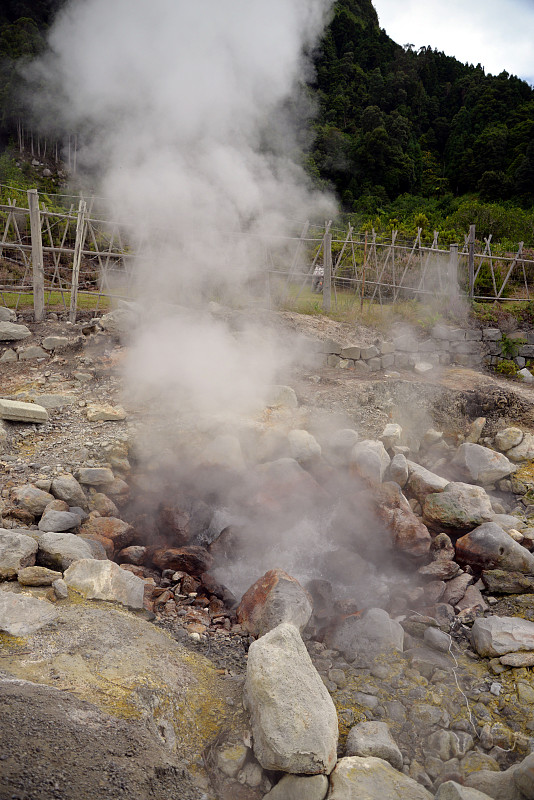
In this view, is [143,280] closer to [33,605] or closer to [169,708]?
[33,605]

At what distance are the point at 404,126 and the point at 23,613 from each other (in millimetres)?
29005

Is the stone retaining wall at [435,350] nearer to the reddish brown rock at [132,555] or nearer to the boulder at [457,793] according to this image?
the reddish brown rock at [132,555]

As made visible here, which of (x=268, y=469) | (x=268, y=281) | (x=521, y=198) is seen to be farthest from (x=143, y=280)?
(x=521, y=198)

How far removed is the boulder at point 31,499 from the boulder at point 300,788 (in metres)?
2.92

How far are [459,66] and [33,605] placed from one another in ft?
128

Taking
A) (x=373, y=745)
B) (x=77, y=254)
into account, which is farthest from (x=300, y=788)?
(x=77, y=254)

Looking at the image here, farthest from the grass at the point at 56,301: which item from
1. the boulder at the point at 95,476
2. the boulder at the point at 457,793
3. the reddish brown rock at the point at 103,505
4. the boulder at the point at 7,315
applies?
the boulder at the point at 457,793

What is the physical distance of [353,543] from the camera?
527 cm

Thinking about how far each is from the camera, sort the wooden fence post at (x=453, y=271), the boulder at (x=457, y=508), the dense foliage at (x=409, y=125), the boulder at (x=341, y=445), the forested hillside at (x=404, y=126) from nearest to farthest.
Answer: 1. the boulder at (x=457, y=508)
2. the boulder at (x=341, y=445)
3. the wooden fence post at (x=453, y=271)
4. the forested hillside at (x=404, y=126)
5. the dense foliage at (x=409, y=125)

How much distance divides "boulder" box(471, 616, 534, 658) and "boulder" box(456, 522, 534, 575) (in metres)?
0.73

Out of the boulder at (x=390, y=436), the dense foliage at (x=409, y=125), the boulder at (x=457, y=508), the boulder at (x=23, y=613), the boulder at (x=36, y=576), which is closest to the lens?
the boulder at (x=23, y=613)

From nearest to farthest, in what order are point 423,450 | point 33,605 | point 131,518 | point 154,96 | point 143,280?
point 33,605 < point 131,518 < point 423,450 < point 154,96 < point 143,280

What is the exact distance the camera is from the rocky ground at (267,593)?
8.46 ft

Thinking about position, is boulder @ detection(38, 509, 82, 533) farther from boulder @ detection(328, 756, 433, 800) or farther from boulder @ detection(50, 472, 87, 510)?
boulder @ detection(328, 756, 433, 800)
